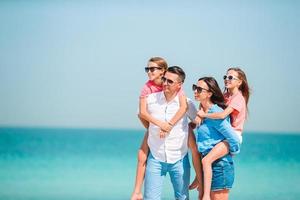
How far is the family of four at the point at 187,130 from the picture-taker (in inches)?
220

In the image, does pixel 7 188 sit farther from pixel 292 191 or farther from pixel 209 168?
pixel 209 168

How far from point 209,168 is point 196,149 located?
13.3 inches

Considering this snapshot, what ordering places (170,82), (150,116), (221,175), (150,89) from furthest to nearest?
(150,89) → (150,116) → (170,82) → (221,175)

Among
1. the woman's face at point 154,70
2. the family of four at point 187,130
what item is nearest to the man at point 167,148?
the family of four at point 187,130

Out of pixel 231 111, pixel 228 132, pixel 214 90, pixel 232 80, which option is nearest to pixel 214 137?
pixel 228 132

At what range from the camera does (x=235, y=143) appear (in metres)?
5.57

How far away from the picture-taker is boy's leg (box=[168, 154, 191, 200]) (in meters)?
5.88

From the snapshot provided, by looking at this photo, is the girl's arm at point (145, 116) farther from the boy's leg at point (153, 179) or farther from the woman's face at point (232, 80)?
the woman's face at point (232, 80)

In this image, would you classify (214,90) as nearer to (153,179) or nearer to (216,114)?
(216,114)

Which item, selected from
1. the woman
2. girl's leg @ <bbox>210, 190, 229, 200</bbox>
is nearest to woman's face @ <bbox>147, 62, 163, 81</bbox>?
the woman

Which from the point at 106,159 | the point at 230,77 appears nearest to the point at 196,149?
the point at 230,77

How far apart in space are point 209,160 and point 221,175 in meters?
0.18

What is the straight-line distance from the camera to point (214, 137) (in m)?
5.62

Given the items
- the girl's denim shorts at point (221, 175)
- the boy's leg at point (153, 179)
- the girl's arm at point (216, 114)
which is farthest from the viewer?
the boy's leg at point (153, 179)
